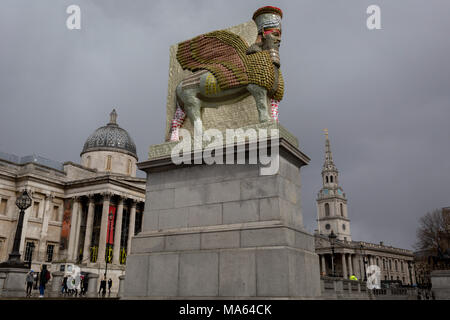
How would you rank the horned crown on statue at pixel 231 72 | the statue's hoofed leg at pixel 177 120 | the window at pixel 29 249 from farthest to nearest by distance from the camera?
the window at pixel 29 249
the statue's hoofed leg at pixel 177 120
the horned crown on statue at pixel 231 72

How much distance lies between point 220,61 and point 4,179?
52.9 meters

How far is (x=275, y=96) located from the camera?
10102 millimetres

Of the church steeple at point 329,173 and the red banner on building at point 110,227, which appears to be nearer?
the red banner on building at point 110,227

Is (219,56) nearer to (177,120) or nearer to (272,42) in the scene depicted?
(272,42)

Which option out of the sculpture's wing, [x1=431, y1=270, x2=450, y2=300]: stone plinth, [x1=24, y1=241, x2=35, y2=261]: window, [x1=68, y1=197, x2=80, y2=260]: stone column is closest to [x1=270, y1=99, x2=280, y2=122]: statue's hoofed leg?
the sculpture's wing

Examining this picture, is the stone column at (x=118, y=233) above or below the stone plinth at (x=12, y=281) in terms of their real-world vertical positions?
above

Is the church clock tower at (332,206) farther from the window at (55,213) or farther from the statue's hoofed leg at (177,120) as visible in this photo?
Answer: the statue's hoofed leg at (177,120)

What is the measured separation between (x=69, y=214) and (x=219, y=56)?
2120 inches

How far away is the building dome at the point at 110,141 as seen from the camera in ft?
225

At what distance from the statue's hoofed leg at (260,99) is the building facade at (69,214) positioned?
4543 cm

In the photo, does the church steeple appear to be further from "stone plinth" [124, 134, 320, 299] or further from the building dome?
"stone plinth" [124, 134, 320, 299]

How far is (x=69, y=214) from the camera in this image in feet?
188

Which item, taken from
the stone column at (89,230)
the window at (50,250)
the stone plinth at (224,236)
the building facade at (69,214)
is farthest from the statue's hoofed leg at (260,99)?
the window at (50,250)

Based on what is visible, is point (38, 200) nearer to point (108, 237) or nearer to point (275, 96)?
point (108, 237)
